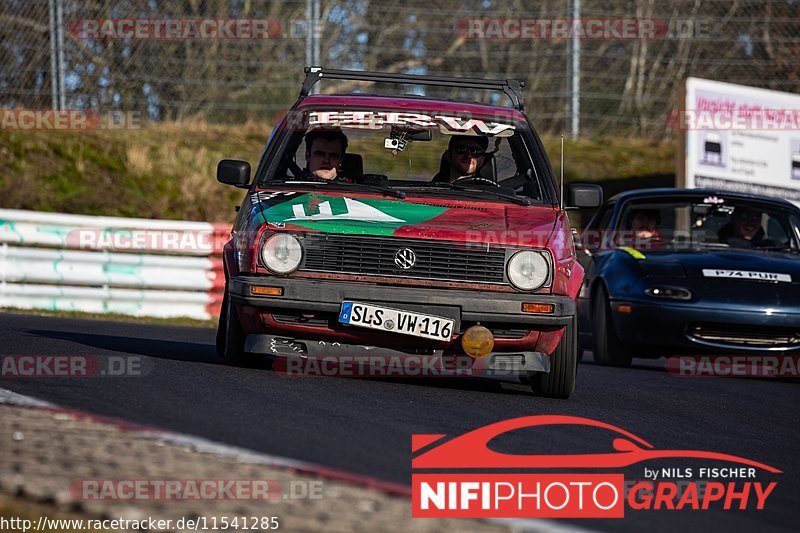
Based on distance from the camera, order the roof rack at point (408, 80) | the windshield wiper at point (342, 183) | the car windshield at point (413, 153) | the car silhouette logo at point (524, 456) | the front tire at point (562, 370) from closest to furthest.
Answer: the car silhouette logo at point (524, 456)
the front tire at point (562, 370)
the windshield wiper at point (342, 183)
the car windshield at point (413, 153)
the roof rack at point (408, 80)

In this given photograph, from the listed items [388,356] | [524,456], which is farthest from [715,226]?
[524,456]

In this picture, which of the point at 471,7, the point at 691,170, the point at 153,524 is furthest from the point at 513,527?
the point at 471,7

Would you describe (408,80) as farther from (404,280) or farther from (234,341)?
(234,341)

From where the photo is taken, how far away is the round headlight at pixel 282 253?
6.97m

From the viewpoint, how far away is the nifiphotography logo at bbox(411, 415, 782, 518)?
13.9 ft

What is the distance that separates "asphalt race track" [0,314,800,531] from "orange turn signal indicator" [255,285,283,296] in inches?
17.2

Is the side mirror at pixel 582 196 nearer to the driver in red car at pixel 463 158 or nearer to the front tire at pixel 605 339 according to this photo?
the driver in red car at pixel 463 158

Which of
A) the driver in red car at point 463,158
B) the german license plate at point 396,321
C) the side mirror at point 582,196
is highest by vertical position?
the driver in red car at point 463,158

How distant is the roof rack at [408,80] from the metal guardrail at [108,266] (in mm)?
6140

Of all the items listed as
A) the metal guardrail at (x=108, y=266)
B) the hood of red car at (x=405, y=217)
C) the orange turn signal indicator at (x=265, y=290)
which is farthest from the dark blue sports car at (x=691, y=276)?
the metal guardrail at (x=108, y=266)

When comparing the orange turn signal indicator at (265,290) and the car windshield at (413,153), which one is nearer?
the orange turn signal indicator at (265,290)

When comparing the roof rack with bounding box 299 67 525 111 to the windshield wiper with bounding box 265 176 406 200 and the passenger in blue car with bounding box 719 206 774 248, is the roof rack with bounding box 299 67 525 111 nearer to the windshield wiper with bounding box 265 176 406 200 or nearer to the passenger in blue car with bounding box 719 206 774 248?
the windshield wiper with bounding box 265 176 406 200

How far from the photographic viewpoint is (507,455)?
16.8ft

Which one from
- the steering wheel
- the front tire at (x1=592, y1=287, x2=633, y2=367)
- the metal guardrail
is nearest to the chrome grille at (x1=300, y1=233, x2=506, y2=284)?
the steering wheel
